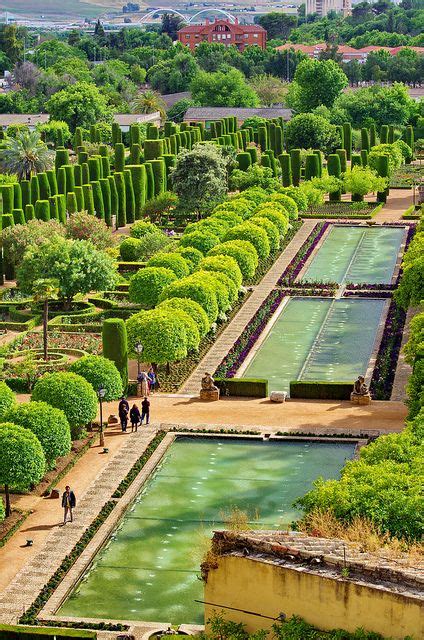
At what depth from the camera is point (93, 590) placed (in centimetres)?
3544

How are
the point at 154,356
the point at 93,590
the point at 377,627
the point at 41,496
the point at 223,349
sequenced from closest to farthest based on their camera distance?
the point at 377,627, the point at 93,590, the point at 41,496, the point at 154,356, the point at 223,349

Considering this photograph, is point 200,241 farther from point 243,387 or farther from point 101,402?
point 101,402

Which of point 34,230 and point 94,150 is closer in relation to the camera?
point 34,230

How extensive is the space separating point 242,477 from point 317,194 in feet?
169

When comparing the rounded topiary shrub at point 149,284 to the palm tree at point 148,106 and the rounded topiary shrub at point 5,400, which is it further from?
the palm tree at point 148,106

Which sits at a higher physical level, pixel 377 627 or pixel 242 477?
pixel 377 627

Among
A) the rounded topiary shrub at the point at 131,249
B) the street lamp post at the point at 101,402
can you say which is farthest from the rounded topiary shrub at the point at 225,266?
A: the street lamp post at the point at 101,402

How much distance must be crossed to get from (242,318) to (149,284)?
416cm

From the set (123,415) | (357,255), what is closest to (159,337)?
(123,415)

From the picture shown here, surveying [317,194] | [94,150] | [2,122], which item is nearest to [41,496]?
[317,194]

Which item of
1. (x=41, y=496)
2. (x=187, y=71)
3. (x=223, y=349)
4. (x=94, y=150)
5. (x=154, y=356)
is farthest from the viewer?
(x=187, y=71)

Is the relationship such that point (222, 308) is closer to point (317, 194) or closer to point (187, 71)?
point (317, 194)

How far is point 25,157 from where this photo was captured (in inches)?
3846

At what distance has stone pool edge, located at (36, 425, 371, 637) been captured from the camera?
33.2 m
